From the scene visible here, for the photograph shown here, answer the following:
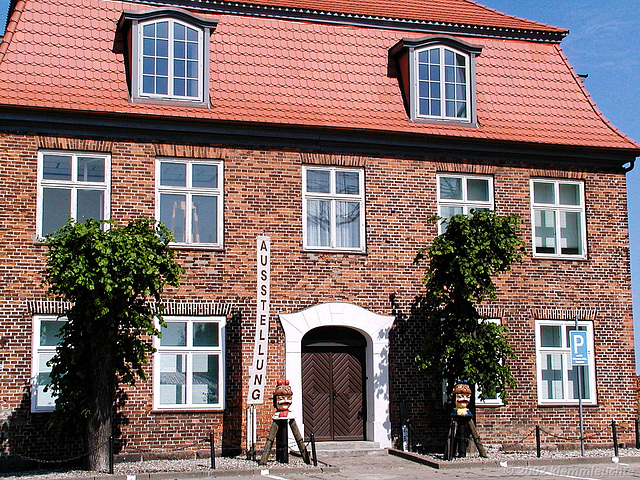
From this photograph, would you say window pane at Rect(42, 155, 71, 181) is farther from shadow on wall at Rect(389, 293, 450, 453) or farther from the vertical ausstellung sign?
shadow on wall at Rect(389, 293, 450, 453)

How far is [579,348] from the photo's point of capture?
18.2 metres

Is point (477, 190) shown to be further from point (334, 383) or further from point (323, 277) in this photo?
point (334, 383)

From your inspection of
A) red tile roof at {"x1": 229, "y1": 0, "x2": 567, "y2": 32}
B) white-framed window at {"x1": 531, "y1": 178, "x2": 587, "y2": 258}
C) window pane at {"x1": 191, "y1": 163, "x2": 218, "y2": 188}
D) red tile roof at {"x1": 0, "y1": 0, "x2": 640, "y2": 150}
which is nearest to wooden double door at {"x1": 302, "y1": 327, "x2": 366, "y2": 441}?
window pane at {"x1": 191, "y1": 163, "x2": 218, "y2": 188}

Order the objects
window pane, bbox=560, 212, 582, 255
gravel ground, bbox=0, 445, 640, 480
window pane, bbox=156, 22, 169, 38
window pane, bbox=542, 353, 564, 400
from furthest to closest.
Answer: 1. window pane, bbox=560, 212, 582, 255
2. window pane, bbox=542, 353, 564, 400
3. window pane, bbox=156, 22, 169, 38
4. gravel ground, bbox=0, 445, 640, 480

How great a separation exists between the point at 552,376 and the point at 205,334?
7.58 meters

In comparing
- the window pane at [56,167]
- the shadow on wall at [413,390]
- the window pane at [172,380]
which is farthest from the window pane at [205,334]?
the window pane at [56,167]

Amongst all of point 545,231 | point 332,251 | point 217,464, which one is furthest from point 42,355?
point 545,231

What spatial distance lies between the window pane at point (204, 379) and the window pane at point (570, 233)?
26.8ft

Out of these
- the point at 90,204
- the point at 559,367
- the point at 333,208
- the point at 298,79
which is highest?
the point at 298,79

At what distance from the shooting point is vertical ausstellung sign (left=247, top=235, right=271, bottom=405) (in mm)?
Answer: 18156

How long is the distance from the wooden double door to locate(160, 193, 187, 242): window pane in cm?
342

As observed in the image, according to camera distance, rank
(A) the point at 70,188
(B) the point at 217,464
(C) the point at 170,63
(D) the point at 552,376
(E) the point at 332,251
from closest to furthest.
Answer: (B) the point at 217,464 → (A) the point at 70,188 → (C) the point at 170,63 → (E) the point at 332,251 → (D) the point at 552,376

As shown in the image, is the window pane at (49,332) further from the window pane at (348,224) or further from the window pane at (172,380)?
the window pane at (348,224)

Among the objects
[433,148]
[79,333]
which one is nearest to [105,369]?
[79,333]
